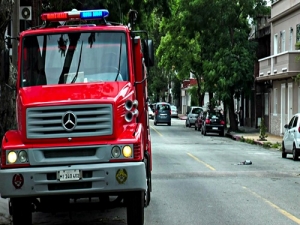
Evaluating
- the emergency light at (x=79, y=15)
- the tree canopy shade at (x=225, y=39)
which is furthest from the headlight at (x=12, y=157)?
the tree canopy shade at (x=225, y=39)

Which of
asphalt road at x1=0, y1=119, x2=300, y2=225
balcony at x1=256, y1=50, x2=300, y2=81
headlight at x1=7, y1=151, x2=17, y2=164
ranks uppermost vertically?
balcony at x1=256, y1=50, x2=300, y2=81

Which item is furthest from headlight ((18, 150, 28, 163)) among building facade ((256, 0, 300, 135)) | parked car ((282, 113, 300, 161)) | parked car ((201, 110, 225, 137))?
parked car ((201, 110, 225, 137))

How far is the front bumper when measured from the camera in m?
9.42

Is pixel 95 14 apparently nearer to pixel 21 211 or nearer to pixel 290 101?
pixel 21 211

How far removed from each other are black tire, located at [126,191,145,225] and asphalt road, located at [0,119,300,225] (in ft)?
4.36

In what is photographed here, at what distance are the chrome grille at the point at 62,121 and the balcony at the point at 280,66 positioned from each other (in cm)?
2947

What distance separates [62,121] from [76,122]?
0.20 m

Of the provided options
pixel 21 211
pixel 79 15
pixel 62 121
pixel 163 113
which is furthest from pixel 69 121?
pixel 163 113

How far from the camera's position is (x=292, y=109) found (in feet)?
137

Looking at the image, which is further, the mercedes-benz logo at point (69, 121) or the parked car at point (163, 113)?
the parked car at point (163, 113)

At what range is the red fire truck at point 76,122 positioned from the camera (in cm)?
947

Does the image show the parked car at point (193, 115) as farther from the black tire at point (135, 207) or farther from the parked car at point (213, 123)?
the black tire at point (135, 207)

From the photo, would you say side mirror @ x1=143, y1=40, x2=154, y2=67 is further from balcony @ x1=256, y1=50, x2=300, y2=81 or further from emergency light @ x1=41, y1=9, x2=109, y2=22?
balcony @ x1=256, y1=50, x2=300, y2=81

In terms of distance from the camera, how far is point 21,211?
10109mm
